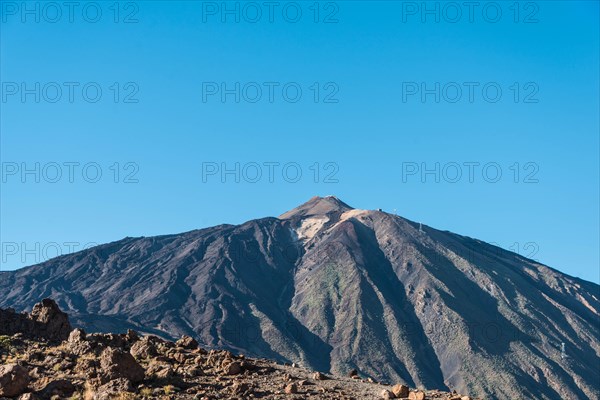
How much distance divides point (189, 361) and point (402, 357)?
130m

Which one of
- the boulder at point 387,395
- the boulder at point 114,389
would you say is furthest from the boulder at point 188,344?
the boulder at point 387,395

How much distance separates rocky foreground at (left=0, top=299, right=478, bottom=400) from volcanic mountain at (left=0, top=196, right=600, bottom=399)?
375 feet

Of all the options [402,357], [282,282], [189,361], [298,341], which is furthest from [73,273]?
[189,361]

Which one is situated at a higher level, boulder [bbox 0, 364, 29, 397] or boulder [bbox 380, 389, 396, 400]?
boulder [bbox 0, 364, 29, 397]

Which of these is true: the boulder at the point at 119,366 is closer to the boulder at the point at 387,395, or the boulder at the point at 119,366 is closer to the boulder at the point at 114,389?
the boulder at the point at 114,389

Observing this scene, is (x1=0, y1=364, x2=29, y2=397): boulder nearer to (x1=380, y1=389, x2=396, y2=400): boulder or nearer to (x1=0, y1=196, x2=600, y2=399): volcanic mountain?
(x1=380, y1=389, x2=396, y2=400): boulder

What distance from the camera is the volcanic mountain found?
141m

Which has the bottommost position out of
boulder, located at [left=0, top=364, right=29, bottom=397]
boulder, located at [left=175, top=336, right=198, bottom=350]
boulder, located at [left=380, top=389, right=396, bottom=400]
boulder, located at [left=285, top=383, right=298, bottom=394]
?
boulder, located at [left=380, top=389, right=396, bottom=400]

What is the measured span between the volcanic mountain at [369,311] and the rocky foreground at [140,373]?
11445 centimetres

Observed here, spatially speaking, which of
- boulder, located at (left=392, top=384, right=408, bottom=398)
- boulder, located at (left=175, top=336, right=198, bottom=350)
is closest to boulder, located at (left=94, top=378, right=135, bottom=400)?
boulder, located at (left=175, top=336, right=198, bottom=350)

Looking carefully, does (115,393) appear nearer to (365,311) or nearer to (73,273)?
(365,311)

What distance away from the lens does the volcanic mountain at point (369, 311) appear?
141 m

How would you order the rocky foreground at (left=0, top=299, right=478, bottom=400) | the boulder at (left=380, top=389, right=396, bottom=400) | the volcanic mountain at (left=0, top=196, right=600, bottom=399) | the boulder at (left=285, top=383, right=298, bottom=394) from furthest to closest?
the volcanic mountain at (left=0, top=196, right=600, bottom=399) → the boulder at (left=380, top=389, right=396, bottom=400) → the boulder at (left=285, top=383, right=298, bottom=394) → the rocky foreground at (left=0, top=299, right=478, bottom=400)

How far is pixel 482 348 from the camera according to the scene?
147m
